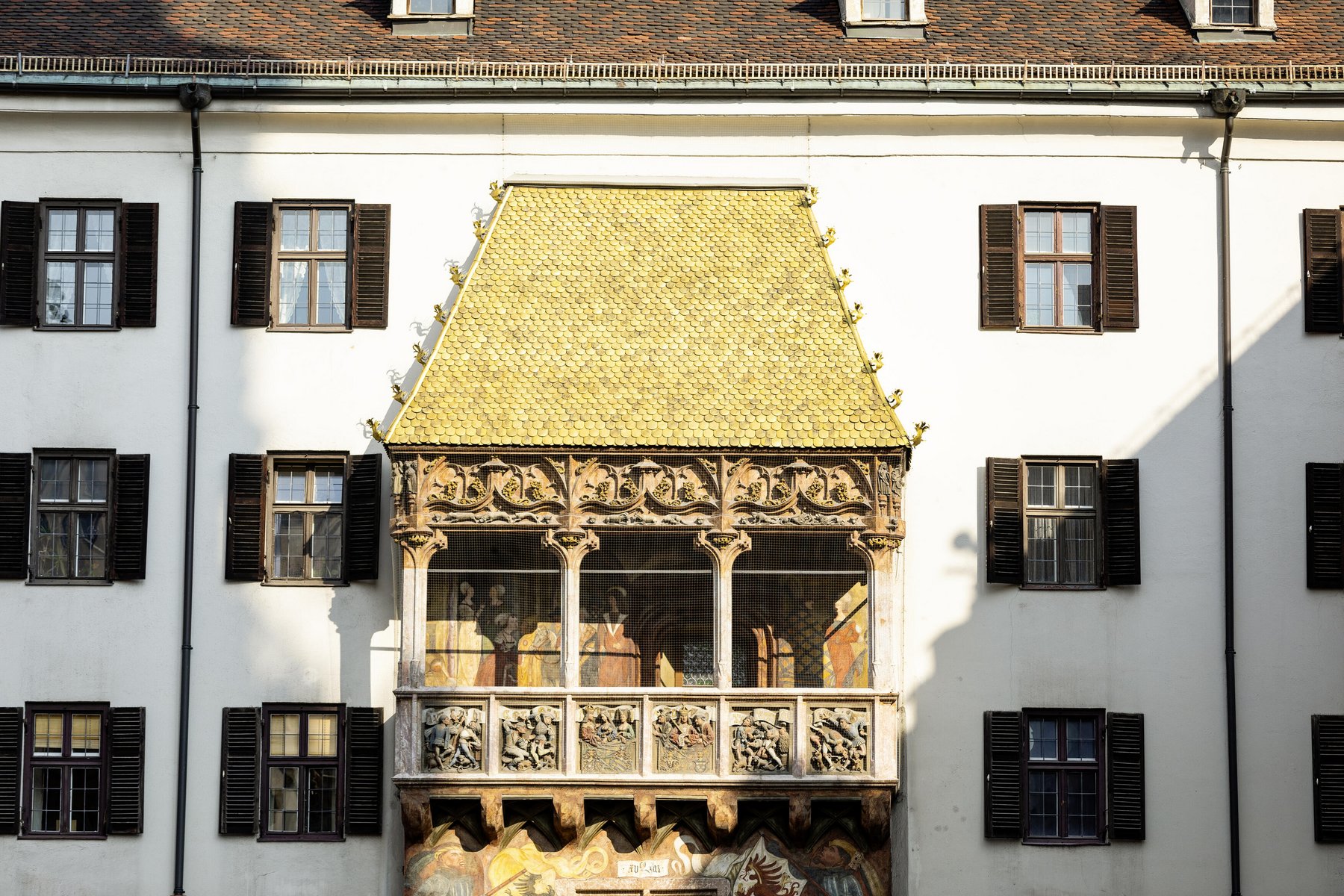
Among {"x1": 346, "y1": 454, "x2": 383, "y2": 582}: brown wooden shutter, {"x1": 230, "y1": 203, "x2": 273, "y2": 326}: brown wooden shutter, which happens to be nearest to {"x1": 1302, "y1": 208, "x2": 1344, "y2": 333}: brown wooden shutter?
{"x1": 346, "y1": 454, "x2": 383, "y2": 582}: brown wooden shutter

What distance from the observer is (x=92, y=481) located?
2475 cm

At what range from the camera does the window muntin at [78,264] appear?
82.3 feet

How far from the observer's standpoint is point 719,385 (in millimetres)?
23875

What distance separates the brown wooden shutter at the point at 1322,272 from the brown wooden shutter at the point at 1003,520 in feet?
13.2

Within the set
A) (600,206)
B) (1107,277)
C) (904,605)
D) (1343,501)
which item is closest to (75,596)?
(600,206)

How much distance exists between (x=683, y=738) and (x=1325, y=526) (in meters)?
8.00

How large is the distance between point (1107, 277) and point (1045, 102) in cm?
226

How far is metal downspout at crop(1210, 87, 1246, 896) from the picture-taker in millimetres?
24219

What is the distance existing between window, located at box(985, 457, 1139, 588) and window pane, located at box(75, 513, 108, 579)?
1028 cm

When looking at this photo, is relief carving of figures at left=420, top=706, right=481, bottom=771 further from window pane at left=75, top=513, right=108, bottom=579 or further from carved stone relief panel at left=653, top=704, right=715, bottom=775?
window pane at left=75, top=513, right=108, bottom=579

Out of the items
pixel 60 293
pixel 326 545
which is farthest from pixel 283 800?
pixel 60 293

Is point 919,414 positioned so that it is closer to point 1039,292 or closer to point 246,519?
point 1039,292

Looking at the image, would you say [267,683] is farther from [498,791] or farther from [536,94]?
[536,94]

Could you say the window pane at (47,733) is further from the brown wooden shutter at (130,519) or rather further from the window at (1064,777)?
the window at (1064,777)
